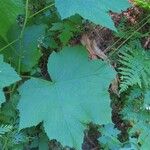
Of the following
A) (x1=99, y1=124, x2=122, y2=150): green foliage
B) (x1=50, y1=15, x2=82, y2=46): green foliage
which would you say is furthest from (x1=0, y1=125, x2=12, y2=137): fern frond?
(x1=50, y1=15, x2=82, y2=46): green foliage

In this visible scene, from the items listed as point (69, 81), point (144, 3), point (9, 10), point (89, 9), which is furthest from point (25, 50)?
point (144, 3)

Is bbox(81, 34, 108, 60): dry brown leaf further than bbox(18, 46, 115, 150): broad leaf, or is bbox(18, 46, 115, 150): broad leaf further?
bbox(81, 34, 108, 60): dry brown leaf

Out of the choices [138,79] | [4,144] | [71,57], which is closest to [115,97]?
[138,79]

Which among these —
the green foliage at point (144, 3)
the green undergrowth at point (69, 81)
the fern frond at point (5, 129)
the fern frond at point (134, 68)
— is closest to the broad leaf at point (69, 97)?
the green undergrowth at point (69, 81)

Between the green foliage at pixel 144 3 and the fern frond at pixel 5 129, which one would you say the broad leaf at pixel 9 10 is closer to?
the fern frond at pixel 5 129

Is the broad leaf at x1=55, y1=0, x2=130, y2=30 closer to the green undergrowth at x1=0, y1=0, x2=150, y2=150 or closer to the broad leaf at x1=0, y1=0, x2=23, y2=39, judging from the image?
the green undergrowth at x1=0, y1=0, x2=150, y2=150

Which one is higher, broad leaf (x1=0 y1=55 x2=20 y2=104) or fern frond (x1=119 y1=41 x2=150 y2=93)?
broad leaf (x1=0 y1=55 x2=20 y2=104)

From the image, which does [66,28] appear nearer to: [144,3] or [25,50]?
[25,50]

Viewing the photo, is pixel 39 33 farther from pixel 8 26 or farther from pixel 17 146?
pixel 17 146
